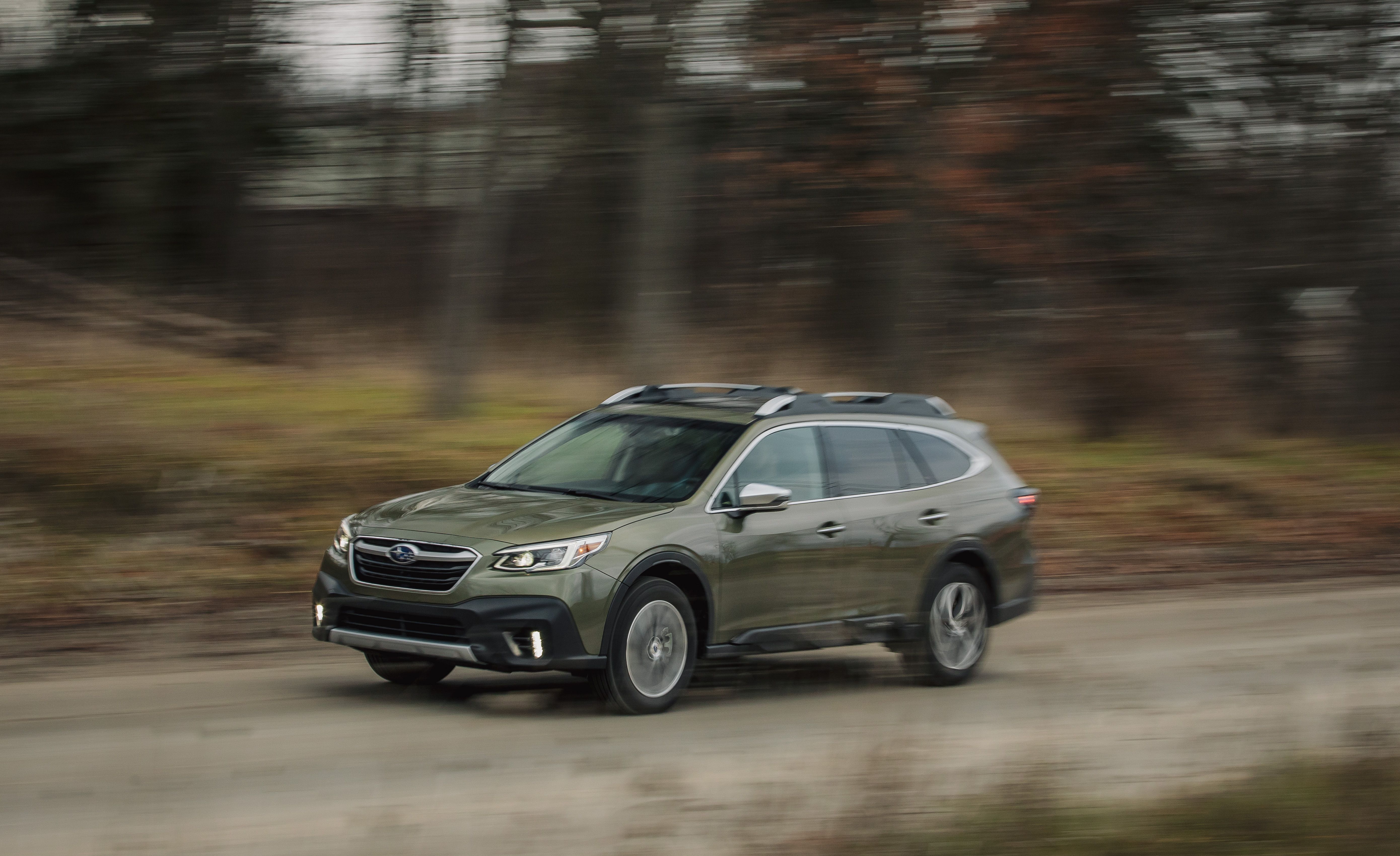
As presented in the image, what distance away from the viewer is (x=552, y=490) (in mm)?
8688

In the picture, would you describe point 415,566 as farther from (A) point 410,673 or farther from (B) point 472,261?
(B) point 472,261

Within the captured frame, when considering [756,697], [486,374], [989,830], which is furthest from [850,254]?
[989,830]

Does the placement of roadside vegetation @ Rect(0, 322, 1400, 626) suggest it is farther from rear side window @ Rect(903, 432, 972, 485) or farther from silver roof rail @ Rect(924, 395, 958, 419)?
silver roof rail @ Rect(924, 395, 958, 419)

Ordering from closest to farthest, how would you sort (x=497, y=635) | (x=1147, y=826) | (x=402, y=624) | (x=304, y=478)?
(x=1147, y=826) < (x=497, y=635) < (x=402, y=624) < (x=304, y=478)

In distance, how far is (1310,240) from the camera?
907 inches

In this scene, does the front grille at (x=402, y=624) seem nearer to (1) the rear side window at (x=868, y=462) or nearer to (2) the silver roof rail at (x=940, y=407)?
(1) the rear side window at (x=868, y=462)

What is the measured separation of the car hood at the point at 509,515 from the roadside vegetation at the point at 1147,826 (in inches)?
97.8

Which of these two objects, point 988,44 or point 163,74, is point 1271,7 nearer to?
point 988,44

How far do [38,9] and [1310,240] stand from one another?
18.4 meters

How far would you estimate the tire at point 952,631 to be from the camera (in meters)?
9.59

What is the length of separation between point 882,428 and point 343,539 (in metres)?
3.43

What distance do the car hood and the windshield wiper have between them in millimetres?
46

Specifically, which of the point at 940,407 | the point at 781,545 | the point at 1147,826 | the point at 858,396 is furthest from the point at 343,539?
the point at 1147,826

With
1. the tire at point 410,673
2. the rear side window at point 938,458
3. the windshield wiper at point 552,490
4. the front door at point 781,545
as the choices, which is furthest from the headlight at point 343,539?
the rear side window at point 938,458
